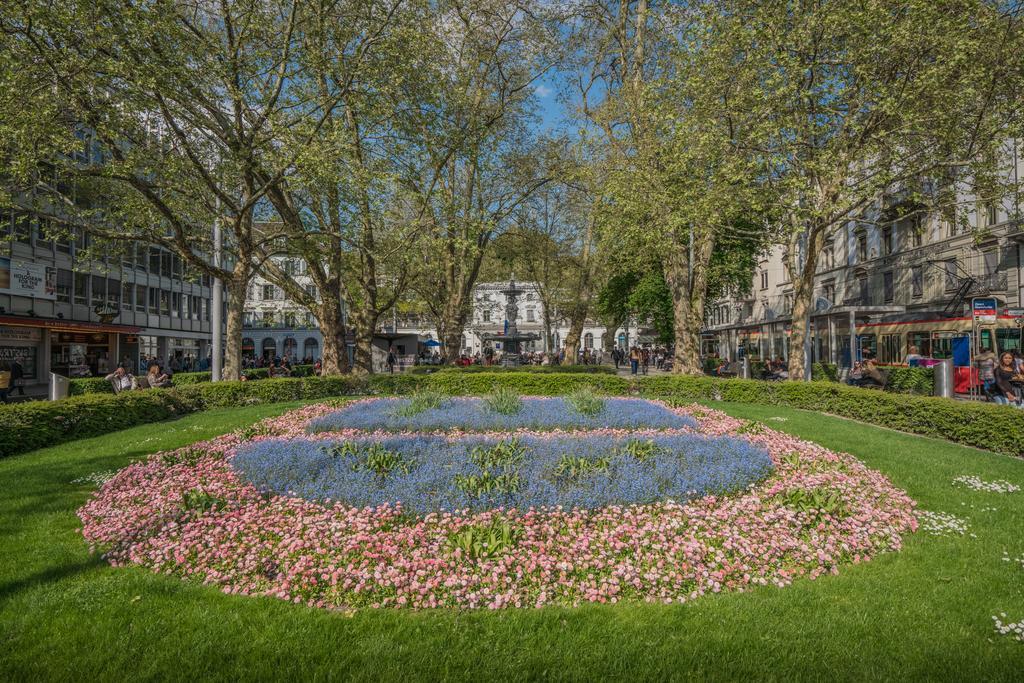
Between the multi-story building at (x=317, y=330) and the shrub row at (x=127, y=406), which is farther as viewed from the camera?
the multi-story building at (x=317, y=330)

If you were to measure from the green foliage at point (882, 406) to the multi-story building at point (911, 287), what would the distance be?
11.9ft

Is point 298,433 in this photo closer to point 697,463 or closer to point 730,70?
point 697,463

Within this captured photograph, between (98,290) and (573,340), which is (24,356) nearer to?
(98,290)

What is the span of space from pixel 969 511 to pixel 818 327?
28847 millimetres

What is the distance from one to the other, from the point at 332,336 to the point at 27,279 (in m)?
19.0

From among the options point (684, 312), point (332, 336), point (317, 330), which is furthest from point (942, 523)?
point (317, 330)

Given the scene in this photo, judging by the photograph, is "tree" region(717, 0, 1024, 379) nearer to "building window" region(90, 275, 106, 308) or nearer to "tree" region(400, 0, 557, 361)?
"tree" region(400, 0, 557, 361)

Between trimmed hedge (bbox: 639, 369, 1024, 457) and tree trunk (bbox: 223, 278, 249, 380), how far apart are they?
12.6 meters

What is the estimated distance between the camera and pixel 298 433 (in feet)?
32.4

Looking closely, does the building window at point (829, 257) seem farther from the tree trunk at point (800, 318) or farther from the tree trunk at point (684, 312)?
the tree trunk at point (800, 318)

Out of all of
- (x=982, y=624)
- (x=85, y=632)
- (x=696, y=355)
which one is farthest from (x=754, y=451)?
(x=696, y=355)

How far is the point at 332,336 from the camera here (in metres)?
19.2

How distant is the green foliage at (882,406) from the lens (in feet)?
29.4

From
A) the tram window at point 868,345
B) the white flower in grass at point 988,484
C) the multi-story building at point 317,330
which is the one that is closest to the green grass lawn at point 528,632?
the white flower in grass at point 988,484
